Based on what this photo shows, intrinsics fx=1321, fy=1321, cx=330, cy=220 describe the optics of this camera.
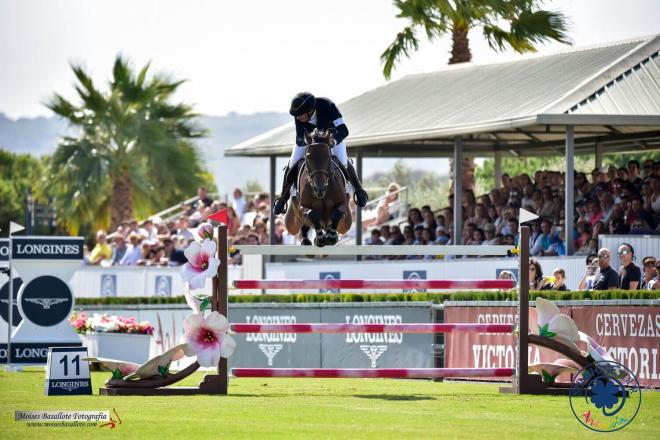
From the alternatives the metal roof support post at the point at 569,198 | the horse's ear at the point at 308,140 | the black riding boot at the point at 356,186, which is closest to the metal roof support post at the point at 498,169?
the metal roof support post at the point at 569,198

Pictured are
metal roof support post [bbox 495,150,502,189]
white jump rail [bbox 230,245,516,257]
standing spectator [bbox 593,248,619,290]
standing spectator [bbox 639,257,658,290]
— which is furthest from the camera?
metal roof support post [bbox 495,150,502,189]

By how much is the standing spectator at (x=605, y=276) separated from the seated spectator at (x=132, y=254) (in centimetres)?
1672

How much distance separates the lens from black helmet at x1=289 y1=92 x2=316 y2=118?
13.8m

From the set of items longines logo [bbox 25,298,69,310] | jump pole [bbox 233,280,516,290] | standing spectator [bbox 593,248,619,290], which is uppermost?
standing spectator [bbox 593,248,619,290]

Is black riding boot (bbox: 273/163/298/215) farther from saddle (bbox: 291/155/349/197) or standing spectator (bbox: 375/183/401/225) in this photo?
standing spectator (bbox: 375/183/401/225)

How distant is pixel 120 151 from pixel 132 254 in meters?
10.7

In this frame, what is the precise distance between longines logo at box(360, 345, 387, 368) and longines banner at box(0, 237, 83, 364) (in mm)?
4236

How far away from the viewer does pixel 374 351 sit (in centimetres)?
1931

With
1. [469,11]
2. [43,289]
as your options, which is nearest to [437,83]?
[469,11]

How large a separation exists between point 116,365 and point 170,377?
0.67m

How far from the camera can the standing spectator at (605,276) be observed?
1678 centimetres

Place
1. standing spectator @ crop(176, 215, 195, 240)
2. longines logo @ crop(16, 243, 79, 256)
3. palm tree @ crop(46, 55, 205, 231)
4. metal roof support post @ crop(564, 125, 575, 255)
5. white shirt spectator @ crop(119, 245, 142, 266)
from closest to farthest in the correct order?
1. longines logo @ crop(16, 243, 79, 256)
2. metal roof support post @ crop(564, 125, 575, 255)
3. standing spectator @ crop(176, 215, 195, 240)
4. white shirt spectator @ crop(119, 245, 142, 266)
5. palm tree @ crop(46, 55, 205, 231)

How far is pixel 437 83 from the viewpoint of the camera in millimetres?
31016

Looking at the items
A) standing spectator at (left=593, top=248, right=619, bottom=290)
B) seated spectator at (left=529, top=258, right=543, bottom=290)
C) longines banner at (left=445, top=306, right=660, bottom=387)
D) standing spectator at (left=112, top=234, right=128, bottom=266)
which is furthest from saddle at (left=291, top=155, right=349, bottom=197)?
standing spectator at (left=112, top=234, right=128, bottom=266)
